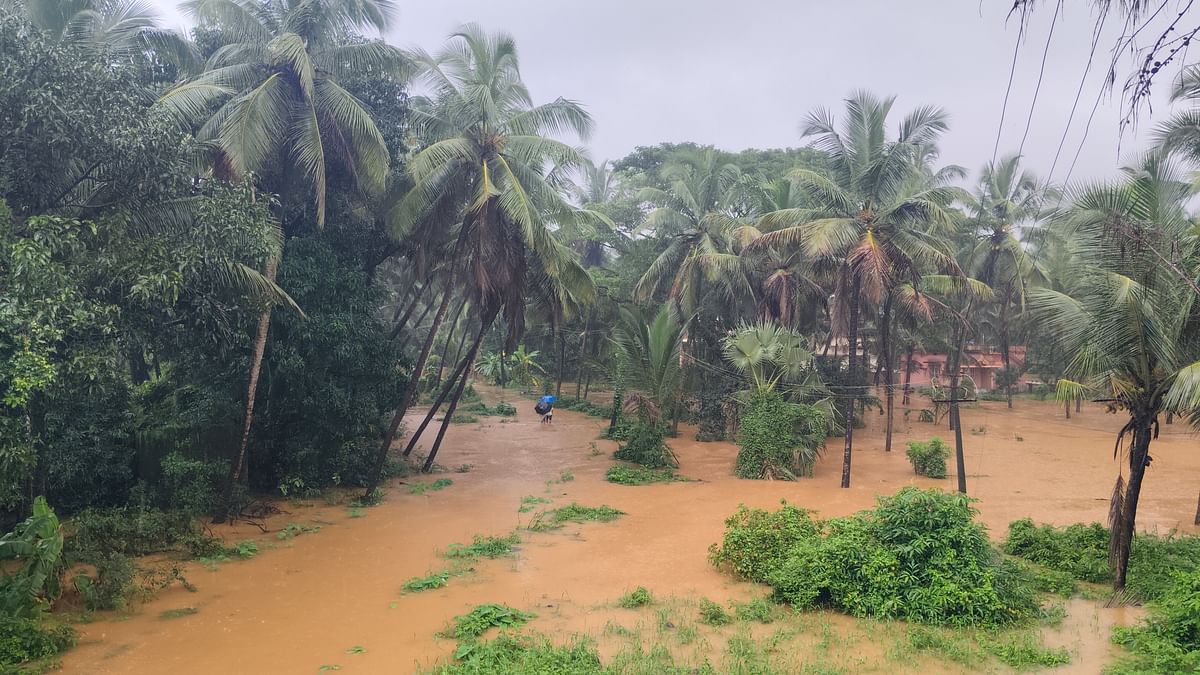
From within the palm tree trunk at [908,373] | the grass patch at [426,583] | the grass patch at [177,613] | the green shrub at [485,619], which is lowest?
the grass patch at [177,613]

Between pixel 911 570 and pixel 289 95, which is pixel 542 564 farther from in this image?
Answer: pixel 289 95

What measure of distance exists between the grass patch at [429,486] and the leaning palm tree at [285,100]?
325 centimetres

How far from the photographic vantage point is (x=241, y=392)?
39.1ft

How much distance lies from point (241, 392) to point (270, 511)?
1.96 m

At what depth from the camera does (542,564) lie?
9.76 m

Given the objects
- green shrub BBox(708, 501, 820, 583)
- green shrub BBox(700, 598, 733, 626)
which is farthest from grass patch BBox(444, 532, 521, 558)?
green shrub BBox(700, 598, 733, 626)

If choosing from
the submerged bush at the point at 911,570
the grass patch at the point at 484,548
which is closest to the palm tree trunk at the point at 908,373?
the submerged bush at the point at 911,570

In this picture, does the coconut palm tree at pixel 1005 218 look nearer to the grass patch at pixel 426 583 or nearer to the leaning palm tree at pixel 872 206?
the leaning palm tree at pixel 872 206

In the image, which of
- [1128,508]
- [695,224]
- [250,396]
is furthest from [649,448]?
[1128,508]

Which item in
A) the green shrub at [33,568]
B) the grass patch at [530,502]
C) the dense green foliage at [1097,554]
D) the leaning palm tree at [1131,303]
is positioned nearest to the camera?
the green shrub at [33,568]

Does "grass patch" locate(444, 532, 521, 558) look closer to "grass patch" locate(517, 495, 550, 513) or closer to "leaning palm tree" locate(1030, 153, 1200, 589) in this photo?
"grass patch" locate(517, 495, 550, 513)

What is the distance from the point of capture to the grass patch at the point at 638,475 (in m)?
15.5

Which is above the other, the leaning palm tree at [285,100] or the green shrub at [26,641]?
the leaning palm tree at [285,100]

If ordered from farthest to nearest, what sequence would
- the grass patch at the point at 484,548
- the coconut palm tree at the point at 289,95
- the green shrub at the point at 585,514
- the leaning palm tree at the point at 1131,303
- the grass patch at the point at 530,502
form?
1. the grass patch at the point at 530,502
2. the green shrub at the point at 585,514
3. the coconut palm tree at the point at 289,95
4. the grass patch at the point at 484,548
5. the leaning palm tree at the point at 1131,303
